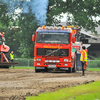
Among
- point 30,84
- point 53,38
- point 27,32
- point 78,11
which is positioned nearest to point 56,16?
point 78,11

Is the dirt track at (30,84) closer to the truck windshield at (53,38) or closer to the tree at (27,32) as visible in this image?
the truck windshield at (53,38)

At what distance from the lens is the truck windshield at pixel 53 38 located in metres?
22.6

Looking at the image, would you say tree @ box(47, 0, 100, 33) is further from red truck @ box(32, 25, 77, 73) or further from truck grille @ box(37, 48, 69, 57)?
truck grille @ box(37, 48, 69, 57)

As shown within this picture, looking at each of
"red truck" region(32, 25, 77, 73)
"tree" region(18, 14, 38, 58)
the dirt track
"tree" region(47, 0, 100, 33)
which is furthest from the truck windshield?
"tree" region(47, 0, 100, 33)

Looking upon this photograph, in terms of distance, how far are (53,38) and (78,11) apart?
22.3 meters

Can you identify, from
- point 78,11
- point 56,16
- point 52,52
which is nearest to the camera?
point 52,52

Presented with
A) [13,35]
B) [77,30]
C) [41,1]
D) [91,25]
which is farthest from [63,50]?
[13,35]

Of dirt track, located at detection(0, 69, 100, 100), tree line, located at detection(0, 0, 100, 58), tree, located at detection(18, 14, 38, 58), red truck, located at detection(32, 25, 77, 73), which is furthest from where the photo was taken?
tree line, located at detection(0, 0, 100, 58)

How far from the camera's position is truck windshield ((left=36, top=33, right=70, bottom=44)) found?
2261 centimetres

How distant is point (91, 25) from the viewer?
44188 millimetres

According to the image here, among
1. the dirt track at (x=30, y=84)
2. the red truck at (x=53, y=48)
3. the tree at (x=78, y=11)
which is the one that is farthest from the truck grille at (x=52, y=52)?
the tree at (x=78, y=11)

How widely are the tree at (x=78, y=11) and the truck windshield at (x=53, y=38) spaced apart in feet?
64.2

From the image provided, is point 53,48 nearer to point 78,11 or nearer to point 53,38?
point 53,38

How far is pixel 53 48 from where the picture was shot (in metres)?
22.6
